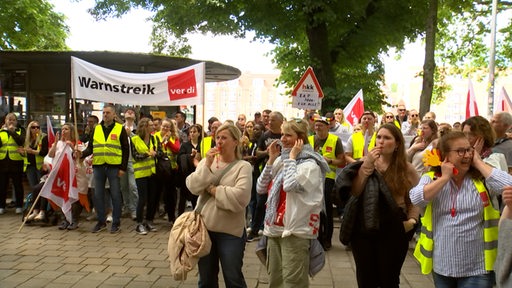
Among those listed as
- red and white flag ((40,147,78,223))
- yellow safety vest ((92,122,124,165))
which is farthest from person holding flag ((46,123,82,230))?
yellow safety vest ((92,122,124,165))

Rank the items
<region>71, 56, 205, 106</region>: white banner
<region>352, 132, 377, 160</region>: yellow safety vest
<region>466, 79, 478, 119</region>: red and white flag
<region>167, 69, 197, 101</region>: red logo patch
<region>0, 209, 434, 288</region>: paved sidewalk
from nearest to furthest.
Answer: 1. <region>0, 209, 434, 288</region>: paved sidewalk
2. <region>167, 69, 197, 101</region>: red logo patch
3. <region>71, 56, 205, 106</region>: white banner
4. <region>352, 132, 377, 160</region>: yellow safety vest
5. <region>466, 79, 478, 119</region>: red and white flag

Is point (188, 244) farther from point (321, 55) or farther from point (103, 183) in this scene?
point (321, 55)

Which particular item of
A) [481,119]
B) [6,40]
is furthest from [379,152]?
[6,40]

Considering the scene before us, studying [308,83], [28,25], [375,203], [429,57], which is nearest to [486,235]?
[375,203]

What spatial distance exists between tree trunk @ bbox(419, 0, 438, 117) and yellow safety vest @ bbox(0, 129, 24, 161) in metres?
8.78

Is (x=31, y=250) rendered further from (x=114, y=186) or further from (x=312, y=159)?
→ (x=312, y=159)

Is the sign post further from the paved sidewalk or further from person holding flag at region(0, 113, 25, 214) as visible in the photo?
person holding flag at region(0, 113, 25, 214)

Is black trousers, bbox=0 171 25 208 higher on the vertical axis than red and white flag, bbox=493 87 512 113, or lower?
lower

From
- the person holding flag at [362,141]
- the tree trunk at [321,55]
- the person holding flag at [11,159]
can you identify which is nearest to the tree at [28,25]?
the person holding flag at [11,159]

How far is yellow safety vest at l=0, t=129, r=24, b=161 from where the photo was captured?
9809 mm

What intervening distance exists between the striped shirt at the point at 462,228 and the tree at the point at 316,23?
36.1 ft

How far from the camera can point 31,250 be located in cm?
690

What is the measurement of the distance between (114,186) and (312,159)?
4.79m

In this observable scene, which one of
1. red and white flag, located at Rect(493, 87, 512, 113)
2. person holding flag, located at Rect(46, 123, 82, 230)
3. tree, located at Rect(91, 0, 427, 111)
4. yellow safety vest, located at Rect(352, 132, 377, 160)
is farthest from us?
tree, located at Rect(91, 0, 427, 111)
